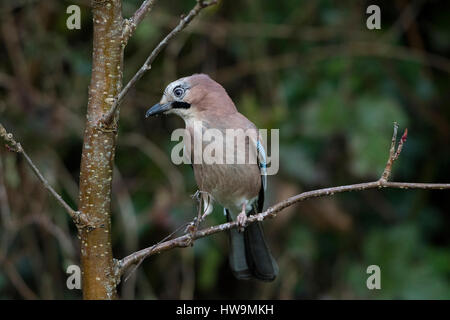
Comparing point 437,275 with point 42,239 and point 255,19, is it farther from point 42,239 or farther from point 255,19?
point 42,239

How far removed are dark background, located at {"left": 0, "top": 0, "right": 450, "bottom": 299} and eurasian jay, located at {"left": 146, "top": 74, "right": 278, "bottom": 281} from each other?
0.80 m

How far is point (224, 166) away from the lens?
10.8ft

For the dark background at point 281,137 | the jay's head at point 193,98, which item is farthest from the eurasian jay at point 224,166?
the dark background at point 281,137

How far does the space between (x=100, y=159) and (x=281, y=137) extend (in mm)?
2524

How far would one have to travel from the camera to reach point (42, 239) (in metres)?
4.72

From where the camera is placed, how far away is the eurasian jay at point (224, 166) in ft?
10.8

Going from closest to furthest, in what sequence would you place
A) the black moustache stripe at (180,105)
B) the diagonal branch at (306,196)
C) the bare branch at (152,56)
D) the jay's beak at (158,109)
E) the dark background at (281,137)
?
the bare branch at (152,56)
the diagonal branch at (306,196)
the jay's beak at (158,109)
the black moustache stripe at (180,105)
the dark background at (281,137)

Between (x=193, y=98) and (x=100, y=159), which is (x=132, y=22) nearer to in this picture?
(x=100, y=159)

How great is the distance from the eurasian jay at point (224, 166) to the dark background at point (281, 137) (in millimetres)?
803

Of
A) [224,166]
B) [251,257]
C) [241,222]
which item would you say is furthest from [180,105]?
[251,257]

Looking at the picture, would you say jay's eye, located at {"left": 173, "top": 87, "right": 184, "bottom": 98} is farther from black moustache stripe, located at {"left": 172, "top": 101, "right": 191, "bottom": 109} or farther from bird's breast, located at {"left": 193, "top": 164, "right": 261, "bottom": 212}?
bird's breast, located at {"left": 193, "top": 164, "right": 261, "bottom": 212}

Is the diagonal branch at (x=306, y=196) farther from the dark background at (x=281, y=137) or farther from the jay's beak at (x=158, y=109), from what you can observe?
the dark background at (x=281, y=137)

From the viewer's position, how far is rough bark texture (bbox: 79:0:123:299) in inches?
82.0
